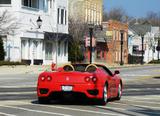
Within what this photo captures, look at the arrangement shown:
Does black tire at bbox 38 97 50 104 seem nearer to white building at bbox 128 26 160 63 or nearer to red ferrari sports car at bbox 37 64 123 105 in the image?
red ferrari sports car at bbox 37 64 123 105

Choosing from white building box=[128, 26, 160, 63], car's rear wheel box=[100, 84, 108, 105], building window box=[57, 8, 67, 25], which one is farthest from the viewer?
white building box=[128, 26, 160, 63]

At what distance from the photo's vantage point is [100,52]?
84.2 m

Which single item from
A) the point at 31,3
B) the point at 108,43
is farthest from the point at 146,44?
the point at 31,3

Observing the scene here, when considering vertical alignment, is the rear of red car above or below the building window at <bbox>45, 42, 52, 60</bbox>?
below

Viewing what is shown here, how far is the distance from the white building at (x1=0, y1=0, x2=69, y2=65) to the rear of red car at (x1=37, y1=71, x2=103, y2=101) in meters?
37.3

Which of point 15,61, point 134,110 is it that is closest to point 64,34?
point 15,61

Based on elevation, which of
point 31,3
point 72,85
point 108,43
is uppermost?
point 31,3

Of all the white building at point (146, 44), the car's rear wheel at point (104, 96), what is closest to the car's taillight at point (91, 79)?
the car's rear wheel at point (104, 96)

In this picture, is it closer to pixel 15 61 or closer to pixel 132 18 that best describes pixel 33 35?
pixel 15 61

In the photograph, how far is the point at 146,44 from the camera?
369 feet

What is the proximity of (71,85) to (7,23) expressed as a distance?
38.0 m

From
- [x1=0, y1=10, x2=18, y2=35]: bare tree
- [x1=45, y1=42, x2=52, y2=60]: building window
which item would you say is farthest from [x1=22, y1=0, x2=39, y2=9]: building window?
[x1=45, y1=42, x2=52, y2=60]: building window

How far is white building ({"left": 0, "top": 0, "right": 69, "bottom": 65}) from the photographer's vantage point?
54.9 metres

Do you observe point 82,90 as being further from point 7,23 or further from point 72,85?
point 7,23
